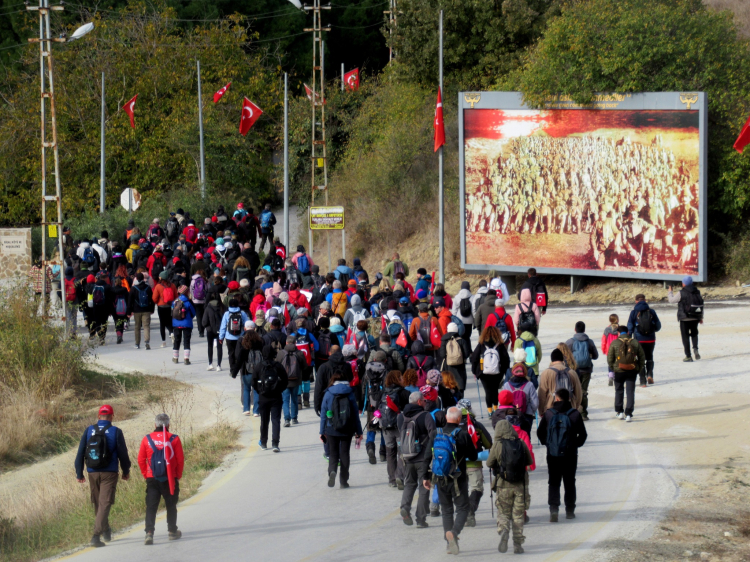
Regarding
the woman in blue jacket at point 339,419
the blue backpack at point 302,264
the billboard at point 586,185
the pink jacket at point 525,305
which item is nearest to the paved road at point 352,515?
the woman in blue jacket at point 339,419

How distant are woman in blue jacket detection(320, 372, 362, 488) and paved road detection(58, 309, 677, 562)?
1.76 feet

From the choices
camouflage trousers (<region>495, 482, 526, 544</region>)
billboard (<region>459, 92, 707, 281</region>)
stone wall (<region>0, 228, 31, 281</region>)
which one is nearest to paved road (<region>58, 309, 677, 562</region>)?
camouflage trousers (<region>495, 482, 526, 544</region>)

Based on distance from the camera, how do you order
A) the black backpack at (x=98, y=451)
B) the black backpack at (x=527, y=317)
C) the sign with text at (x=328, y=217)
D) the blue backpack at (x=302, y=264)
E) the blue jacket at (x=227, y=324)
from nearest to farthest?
the black backpack at (x=98, y=451)
the black backpack at (x=527, y=317)
the blue jacket at (x=227, y=324)
the blue backpack at (x=302, y=264)
the sign with text at (x=328, y=217)

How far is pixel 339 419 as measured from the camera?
11.9 meters

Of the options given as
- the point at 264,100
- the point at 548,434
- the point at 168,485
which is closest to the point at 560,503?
the point at 548,434

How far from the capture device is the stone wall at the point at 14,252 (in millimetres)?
26375

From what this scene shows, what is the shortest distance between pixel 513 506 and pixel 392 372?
8.57 ft

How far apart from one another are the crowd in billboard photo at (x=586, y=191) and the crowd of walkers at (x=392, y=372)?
761 cm

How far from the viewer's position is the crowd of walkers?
405 inches

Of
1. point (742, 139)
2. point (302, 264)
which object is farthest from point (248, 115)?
point (742, 139)

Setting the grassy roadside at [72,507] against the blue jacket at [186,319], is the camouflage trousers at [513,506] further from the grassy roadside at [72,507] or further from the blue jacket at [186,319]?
the blue jacket at [186,319]

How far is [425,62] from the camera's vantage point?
123 feet

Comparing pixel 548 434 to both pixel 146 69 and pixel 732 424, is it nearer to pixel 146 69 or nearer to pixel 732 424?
pixel 732 424

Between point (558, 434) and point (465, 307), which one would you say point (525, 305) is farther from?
point (558, 434)
